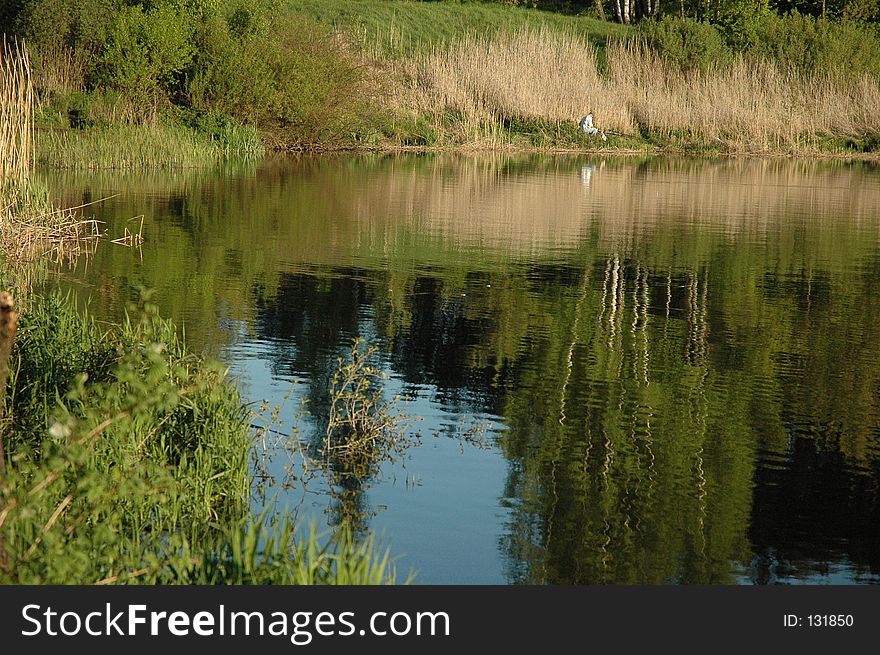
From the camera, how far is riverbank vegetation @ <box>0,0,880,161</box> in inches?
1228

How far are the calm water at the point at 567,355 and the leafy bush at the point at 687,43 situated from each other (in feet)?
78.7

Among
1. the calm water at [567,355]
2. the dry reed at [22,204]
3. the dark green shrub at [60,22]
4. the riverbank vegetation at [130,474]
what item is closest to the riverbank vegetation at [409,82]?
the dark green shrub at [60,22]

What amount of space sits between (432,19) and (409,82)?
1561cm

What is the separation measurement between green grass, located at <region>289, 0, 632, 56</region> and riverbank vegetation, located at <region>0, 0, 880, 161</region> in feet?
0.57

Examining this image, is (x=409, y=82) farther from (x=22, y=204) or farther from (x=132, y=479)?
(x=132, y=479)

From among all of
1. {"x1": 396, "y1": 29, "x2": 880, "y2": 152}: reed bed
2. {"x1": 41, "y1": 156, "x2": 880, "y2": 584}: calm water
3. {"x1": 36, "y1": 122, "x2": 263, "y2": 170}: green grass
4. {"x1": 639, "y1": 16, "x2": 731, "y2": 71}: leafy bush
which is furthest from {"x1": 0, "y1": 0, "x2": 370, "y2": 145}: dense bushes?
{"x1": 639, "y1": 16, "x2": 731, "y2": 71}: leafy bush

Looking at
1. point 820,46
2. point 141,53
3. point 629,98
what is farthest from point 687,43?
point 141,53

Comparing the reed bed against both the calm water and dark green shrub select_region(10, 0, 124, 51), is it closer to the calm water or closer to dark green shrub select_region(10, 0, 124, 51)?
dark green shrub select_region(10, 0, 124, 51)

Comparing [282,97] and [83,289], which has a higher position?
[282,97]

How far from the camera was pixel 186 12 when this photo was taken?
106ft

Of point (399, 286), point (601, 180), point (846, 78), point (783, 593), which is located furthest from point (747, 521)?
point (846, 78)

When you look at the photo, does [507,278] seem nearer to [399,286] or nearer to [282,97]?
[399,286]

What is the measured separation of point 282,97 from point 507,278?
783 inches

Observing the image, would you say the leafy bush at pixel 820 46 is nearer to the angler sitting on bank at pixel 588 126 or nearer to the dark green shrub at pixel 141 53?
the angler sitting on bank at pixel 588 126
